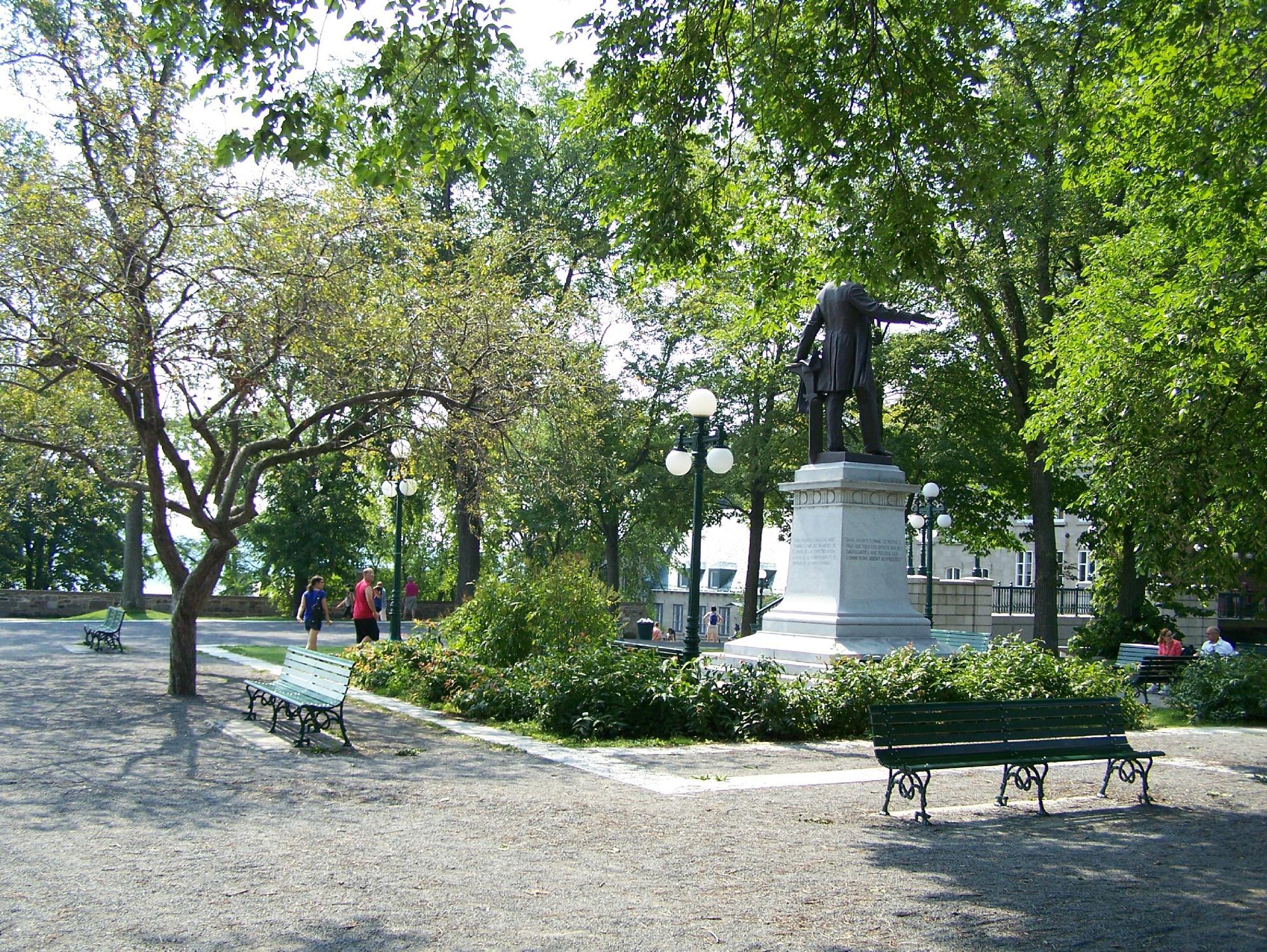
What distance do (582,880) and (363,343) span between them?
998cm

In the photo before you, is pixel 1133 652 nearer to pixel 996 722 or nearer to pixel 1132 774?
pixel 1132 774

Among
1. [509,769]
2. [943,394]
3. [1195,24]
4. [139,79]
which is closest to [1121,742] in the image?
[509,769]

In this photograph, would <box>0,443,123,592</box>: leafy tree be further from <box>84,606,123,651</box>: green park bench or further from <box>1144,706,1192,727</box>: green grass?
<box>1144,706,1192,727</box>: green grass

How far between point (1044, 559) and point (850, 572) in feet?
39.1

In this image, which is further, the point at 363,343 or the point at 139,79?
the point at 363,343

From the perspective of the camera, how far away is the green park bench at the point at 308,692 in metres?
11.2

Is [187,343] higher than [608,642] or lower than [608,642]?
higher

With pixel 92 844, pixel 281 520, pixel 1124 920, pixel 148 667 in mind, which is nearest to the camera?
pixel 1124 920

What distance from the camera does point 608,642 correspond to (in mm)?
15188

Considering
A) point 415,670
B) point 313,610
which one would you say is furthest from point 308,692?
point 313,610

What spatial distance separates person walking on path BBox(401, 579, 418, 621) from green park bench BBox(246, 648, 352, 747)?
23327 mm

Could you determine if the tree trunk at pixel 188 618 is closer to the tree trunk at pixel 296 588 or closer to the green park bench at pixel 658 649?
the green park bench at pixel 658 649

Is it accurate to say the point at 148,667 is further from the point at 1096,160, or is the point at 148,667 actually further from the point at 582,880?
the point at 1096,160

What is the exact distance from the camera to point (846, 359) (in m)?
16.9
